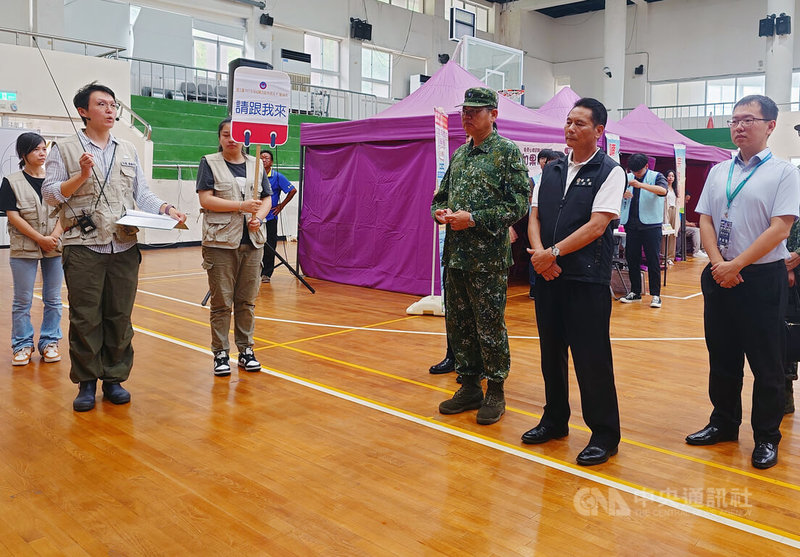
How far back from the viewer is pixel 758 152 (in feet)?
9.04

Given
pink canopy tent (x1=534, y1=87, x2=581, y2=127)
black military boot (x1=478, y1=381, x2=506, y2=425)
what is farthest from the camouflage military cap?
pink canopy tent (x1=534, y1=87, x2=581, y2=127)

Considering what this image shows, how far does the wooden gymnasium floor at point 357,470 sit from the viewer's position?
2172 mm

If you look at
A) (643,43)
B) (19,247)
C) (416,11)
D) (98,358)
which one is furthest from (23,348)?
(643,43)

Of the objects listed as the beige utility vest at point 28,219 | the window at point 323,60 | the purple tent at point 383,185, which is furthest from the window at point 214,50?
the beige utility vest at point 28,219

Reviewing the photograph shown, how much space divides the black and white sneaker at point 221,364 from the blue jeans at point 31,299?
1.10 m

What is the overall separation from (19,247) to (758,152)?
4.01m

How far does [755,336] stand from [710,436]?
54 centimetres

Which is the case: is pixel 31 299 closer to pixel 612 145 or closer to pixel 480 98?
pixel 480 98

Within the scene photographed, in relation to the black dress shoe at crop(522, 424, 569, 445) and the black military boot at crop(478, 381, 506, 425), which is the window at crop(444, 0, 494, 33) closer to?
the black military boot at crop(478, 381, 506, 425)

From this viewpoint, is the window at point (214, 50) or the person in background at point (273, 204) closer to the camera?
the person in background at point (273, 204)

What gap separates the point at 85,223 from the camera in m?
3.27

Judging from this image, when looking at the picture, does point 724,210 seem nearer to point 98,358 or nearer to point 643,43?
point 98,358

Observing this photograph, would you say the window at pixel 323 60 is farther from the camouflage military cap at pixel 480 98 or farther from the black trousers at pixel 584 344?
the black trousers at pixel 584 344

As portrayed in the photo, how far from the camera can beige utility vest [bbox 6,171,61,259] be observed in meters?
4.04
